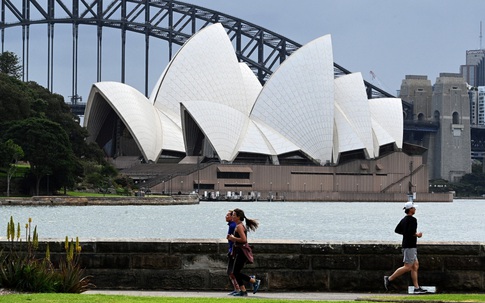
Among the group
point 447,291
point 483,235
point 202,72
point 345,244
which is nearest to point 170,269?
point 345,244

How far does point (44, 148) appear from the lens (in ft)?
250

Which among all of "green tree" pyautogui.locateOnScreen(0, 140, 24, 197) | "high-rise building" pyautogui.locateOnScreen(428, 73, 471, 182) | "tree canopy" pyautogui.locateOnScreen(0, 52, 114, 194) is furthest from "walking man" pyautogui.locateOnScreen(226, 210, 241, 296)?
"high-rise building" pyautogui.locateOnScreen(428, 73, 471, 182)

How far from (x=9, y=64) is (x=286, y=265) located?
94.8 m

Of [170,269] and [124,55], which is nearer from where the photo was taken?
[170,269]

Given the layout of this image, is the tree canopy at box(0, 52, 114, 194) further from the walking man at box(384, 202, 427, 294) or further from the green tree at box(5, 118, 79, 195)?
the walking man at box(384, 202, 427, 294)

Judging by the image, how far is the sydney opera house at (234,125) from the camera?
107m

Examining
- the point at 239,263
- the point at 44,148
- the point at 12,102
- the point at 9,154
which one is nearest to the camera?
the point at 239,263

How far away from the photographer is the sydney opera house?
4220 inches

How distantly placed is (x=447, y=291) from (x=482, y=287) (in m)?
0.51

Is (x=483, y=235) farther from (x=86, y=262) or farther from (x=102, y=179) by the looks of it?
(x=102, y=179)

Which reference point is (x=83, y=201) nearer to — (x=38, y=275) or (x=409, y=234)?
(x=409, y=234)

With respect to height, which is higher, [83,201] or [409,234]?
[83,201]

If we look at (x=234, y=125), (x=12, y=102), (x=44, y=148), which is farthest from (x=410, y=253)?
(x=234, y=125)

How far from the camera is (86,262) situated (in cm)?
1652
